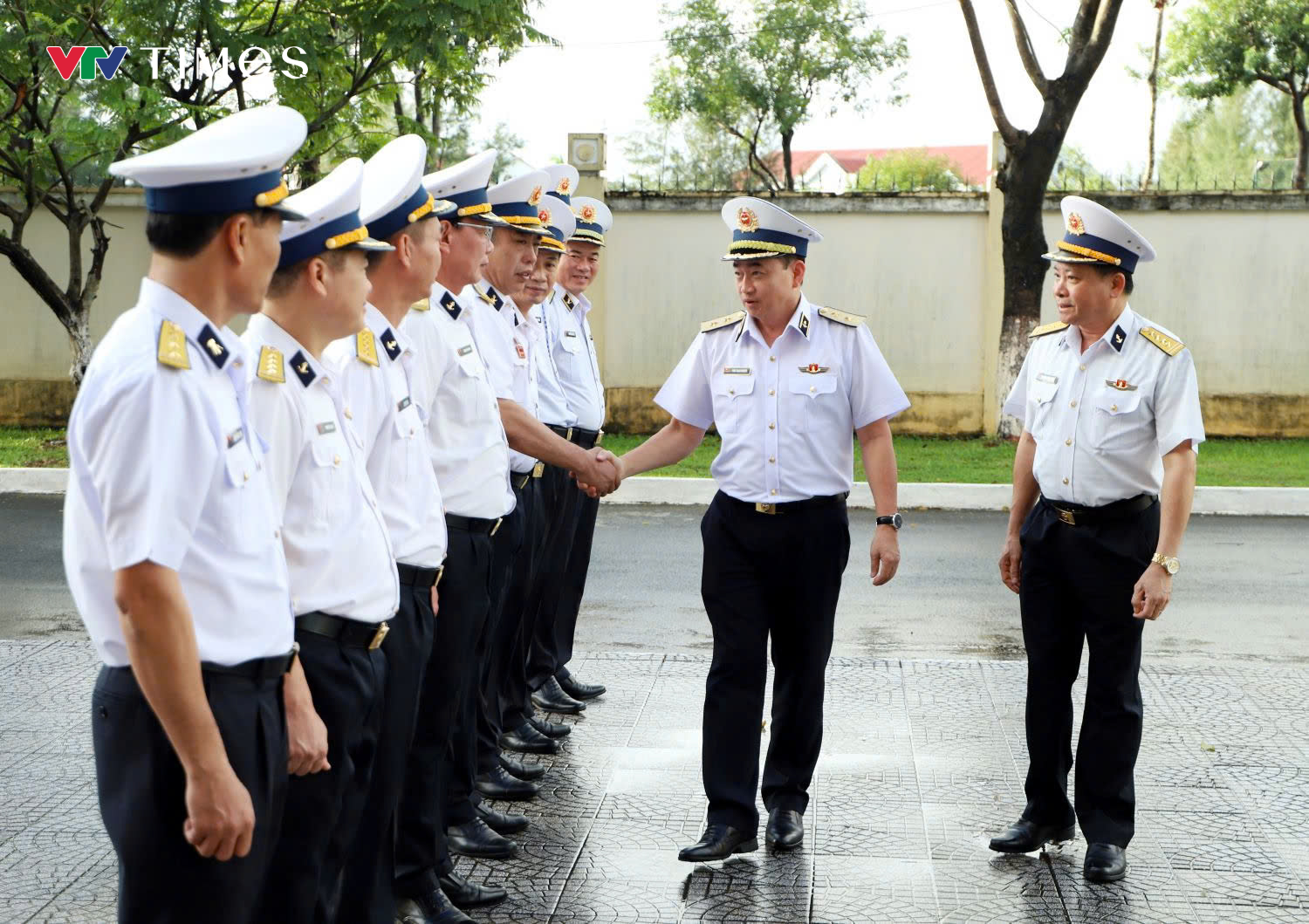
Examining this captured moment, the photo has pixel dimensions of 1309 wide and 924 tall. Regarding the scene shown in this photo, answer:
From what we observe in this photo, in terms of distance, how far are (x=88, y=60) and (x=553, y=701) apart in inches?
392

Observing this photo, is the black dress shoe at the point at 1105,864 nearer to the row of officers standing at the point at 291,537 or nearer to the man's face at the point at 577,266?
the row of officers standing at the point at 291,537

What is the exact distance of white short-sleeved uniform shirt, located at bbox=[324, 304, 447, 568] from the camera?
3.52m

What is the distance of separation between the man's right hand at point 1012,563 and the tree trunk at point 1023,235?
10826 millimetres

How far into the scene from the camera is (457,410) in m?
4.39

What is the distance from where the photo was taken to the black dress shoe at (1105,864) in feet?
14.6

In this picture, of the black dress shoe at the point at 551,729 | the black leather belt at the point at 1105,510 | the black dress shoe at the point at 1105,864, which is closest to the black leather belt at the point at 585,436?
the black dress shoe at the point at 551,729

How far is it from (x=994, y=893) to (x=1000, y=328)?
511 inches

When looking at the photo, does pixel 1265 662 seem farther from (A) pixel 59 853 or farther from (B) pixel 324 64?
(B) pixel 324 64

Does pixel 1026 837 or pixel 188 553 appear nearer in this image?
pixel 188 553

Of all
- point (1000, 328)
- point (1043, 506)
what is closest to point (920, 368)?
point (1000, 328)

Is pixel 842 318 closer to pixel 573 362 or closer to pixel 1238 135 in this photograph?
pixel 573 362

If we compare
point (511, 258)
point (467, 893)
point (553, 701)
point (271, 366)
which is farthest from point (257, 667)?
point (553, 701)

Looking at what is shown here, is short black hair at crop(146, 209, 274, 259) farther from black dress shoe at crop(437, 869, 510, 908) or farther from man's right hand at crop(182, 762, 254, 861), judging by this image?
black dress shoe at crop(437, 869, 510, 908)

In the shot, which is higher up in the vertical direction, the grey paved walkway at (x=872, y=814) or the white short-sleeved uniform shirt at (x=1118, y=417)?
the white short-sleeved uniform shirt at (x=1118, y=417)
